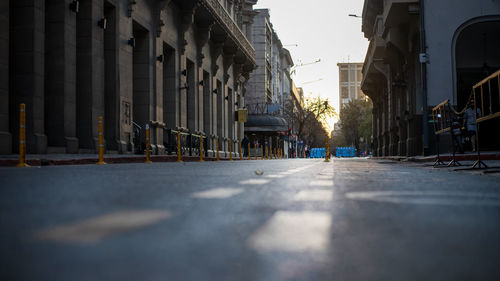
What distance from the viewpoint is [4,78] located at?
13570mm

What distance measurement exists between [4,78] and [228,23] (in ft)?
72.3

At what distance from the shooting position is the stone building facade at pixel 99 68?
14.5 meters

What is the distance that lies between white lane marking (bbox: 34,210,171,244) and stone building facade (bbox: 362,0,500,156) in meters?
19.9

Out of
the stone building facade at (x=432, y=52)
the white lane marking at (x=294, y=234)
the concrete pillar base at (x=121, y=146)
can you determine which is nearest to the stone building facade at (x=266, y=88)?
the stone building facade at (x=432, y=52)

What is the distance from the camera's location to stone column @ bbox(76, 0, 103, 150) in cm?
1744

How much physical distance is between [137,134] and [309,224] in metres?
20.5

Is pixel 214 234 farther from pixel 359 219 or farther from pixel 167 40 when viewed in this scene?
pixel 167 40

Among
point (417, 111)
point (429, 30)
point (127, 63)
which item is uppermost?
point (429, 30)

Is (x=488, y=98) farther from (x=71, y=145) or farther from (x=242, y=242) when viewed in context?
(x=71, y=145)

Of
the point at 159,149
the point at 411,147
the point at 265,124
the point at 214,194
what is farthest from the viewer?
the point at 265,124

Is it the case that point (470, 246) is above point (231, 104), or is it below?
below

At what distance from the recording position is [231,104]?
4219cm

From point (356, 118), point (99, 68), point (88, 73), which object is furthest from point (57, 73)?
point (356, 118)

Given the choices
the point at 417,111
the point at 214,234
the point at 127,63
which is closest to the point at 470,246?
the point at 214,234
